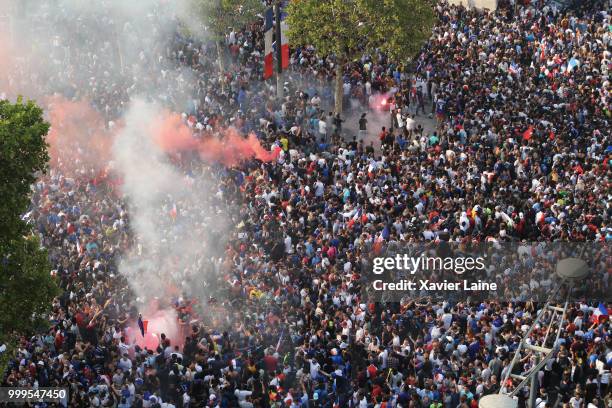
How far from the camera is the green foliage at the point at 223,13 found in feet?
123

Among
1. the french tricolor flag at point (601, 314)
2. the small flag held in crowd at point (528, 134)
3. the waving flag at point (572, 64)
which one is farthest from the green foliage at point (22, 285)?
the waving flag at point (572, 64)

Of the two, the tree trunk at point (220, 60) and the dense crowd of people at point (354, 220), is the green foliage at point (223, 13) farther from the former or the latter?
the dense crowd of people at point (354, 220)

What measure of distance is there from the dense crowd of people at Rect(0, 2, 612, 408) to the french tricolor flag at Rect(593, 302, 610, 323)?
0.05m

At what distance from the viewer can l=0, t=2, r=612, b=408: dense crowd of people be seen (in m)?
22.6

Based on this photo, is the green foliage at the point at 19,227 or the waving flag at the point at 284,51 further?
the waving flag at the point at 284,51

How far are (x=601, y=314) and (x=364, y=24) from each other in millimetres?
14152

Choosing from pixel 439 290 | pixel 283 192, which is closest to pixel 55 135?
pixel 283 192

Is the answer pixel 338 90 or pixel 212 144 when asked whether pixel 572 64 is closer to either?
pixel 338 90

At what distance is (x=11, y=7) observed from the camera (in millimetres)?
44344

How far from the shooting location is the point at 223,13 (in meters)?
37.5

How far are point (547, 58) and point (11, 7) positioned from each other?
20.4 meters

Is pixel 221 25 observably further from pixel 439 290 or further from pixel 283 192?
pixel 439 290

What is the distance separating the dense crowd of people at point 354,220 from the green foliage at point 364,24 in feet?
6.17

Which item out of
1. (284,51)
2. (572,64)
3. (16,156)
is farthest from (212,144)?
(16,156)
